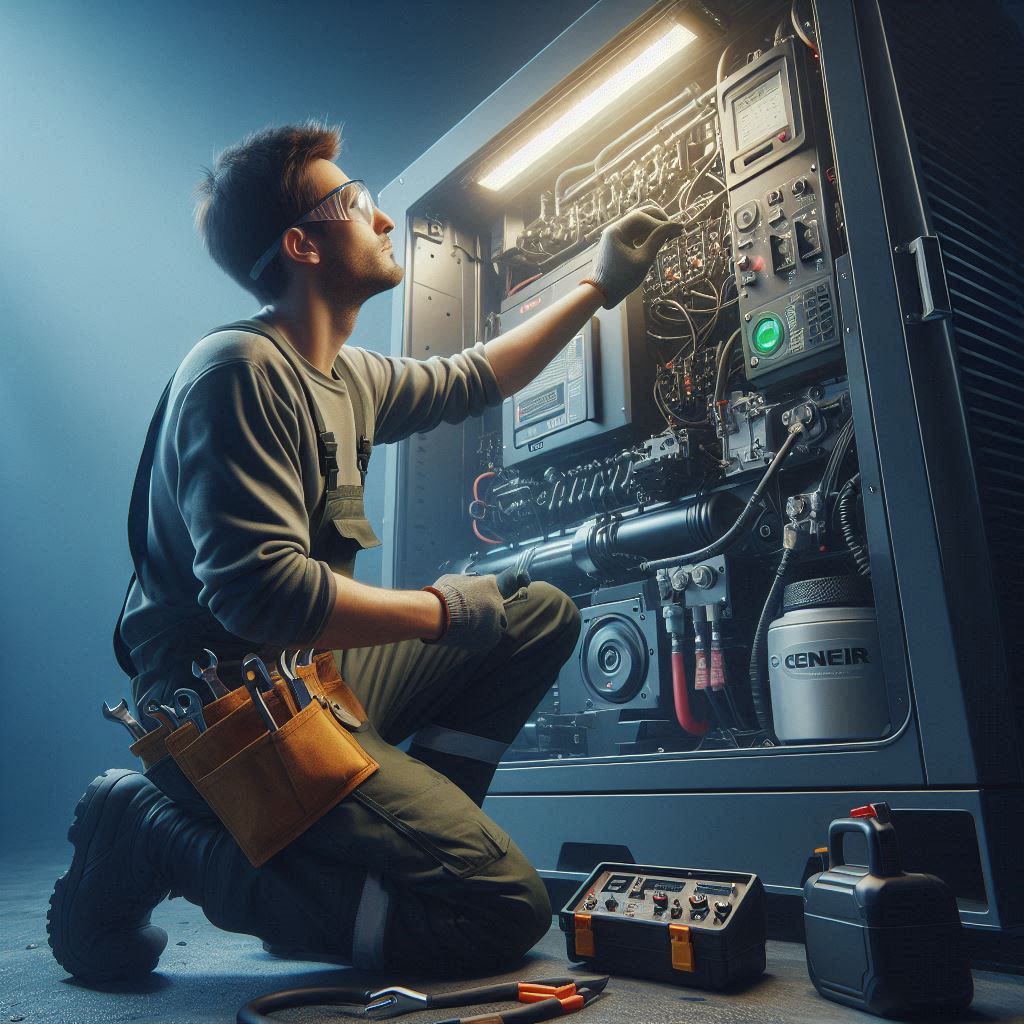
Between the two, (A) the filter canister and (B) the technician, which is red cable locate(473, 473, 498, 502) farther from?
(A) the filter canister

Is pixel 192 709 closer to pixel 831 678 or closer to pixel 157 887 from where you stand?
pixel 157 887

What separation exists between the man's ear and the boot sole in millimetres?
863

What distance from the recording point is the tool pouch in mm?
1055

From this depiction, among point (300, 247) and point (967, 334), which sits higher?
point (300, 247)

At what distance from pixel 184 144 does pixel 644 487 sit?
3.15 meters

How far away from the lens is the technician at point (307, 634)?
3.49 ft

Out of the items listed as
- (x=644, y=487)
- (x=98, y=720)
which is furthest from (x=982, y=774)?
(x=98, y=720)

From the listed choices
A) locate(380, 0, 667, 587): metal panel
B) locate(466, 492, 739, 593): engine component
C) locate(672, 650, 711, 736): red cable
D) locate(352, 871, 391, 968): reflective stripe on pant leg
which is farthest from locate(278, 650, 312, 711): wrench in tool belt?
locate(380, 0, 667, 587): metal panel

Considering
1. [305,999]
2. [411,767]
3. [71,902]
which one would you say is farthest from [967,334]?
[71,902]

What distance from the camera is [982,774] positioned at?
1.12 meters

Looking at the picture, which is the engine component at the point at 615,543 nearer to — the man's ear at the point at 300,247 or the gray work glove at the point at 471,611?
the gray work glove at the point at 471,611

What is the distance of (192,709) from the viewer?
109cm

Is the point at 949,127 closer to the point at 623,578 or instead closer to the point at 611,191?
the point at 611,191

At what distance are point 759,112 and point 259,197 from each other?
1033 mm
